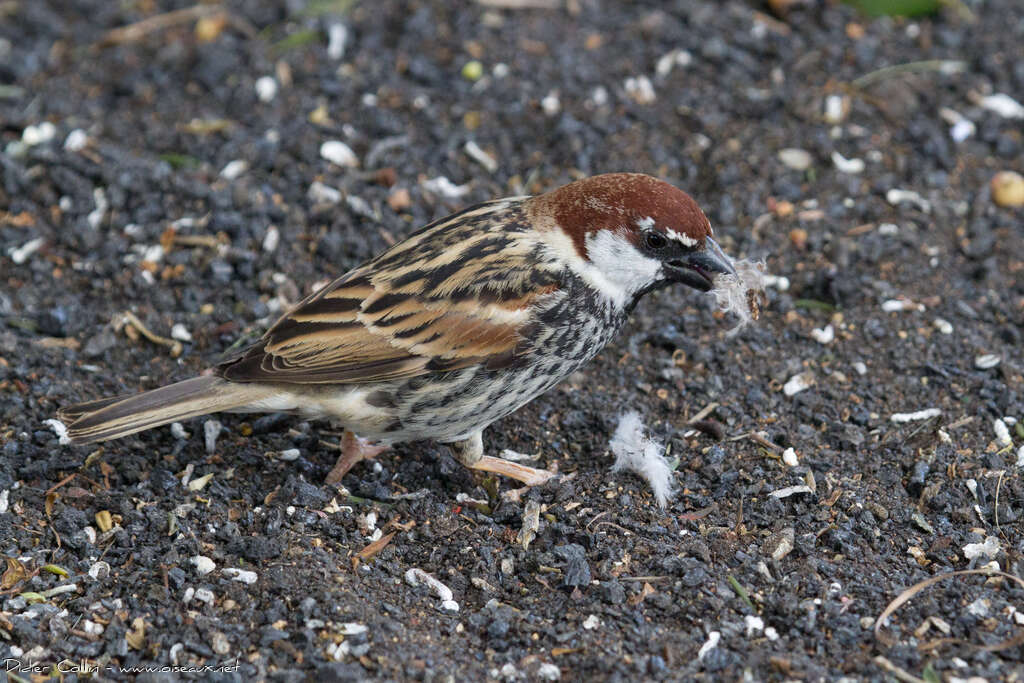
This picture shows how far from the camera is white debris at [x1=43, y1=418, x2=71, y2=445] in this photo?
14.8 ft

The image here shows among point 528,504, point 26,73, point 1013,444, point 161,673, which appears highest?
point 26,73

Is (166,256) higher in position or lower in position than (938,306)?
higher

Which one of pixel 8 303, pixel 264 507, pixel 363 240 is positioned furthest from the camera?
pixel 363 240

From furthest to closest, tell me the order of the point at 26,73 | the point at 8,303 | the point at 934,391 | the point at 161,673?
1. the point at 26,73
2. the point at 8,303
3. the point at 934,391
4. the point at 161,673

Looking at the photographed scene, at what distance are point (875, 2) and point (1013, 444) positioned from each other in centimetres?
344

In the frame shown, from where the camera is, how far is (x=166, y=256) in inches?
216

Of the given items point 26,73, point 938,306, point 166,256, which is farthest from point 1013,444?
point 26,73

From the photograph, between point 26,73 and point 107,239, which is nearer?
point 107,239

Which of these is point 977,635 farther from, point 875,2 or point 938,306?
point 875,2

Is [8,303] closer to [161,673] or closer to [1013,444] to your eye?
[161,673]

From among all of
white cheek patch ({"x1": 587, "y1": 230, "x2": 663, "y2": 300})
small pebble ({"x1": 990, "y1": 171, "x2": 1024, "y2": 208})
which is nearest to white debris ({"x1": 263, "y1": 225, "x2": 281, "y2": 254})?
white cheek patch ({"x1": 587, "y1": 230, "x2": 663, "y2": 300})

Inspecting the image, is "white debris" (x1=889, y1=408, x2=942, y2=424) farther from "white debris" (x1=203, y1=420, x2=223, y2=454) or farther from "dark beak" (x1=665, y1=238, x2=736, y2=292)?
"white debris" (x1=203, y1=420, x2=223, y2=454)

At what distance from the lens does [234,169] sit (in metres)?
5.98

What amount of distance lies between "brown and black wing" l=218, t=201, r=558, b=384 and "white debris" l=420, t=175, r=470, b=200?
1.47m
